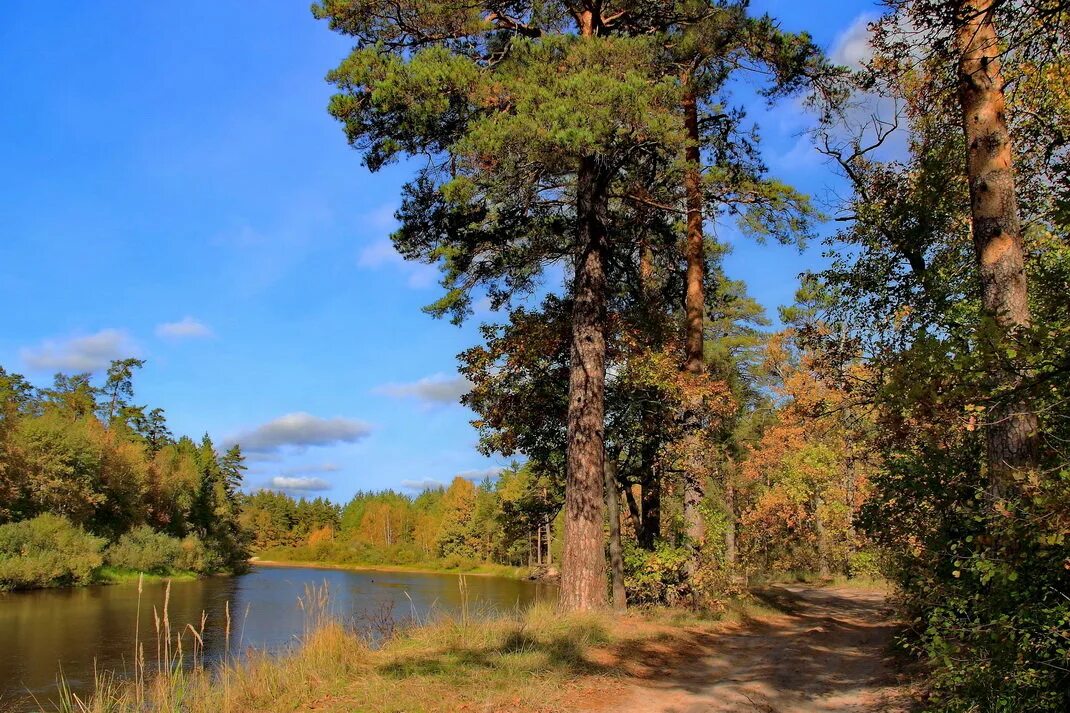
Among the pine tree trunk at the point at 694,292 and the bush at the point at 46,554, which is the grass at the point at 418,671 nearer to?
the pine tree trunk at the point at 694,292

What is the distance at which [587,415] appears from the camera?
1045cm

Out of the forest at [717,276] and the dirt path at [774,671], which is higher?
the forest at [717,276]

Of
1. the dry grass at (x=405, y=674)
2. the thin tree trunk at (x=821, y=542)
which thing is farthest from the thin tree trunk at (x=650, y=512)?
the thin tree trunk at (x=821, y=542)

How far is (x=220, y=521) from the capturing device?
2488 inches

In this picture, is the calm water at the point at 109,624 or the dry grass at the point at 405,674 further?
the calm water at the point at 109,624

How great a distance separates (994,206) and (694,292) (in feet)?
26.1

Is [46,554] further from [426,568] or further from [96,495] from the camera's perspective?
[426,568]

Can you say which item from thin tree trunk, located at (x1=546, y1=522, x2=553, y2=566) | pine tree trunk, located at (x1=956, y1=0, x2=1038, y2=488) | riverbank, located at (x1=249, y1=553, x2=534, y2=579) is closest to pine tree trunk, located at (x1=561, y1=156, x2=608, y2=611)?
thin tree trunk, located at (x1=546, y1=522, x2=553, y2=566)

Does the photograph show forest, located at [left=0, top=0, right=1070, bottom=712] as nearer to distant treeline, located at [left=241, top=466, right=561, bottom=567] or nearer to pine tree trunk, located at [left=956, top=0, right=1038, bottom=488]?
pine tree trunk, located at [left=956, top=0, right=1038, bottom=488]

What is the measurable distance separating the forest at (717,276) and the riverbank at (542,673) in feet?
3.29

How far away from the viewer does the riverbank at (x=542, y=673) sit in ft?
18.0

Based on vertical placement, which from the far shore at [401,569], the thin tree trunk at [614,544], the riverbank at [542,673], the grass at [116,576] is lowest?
the far shore at [401,569]

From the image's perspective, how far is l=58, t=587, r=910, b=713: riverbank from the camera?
550 centimetres

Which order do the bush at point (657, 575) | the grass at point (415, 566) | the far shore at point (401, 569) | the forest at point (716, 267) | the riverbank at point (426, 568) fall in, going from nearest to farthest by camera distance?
the forest at point (716, 267), the bush at point (657, 575), the far shore at point (401, 569), the riverbank at point (426, 568), the grass at point (415, 566)
